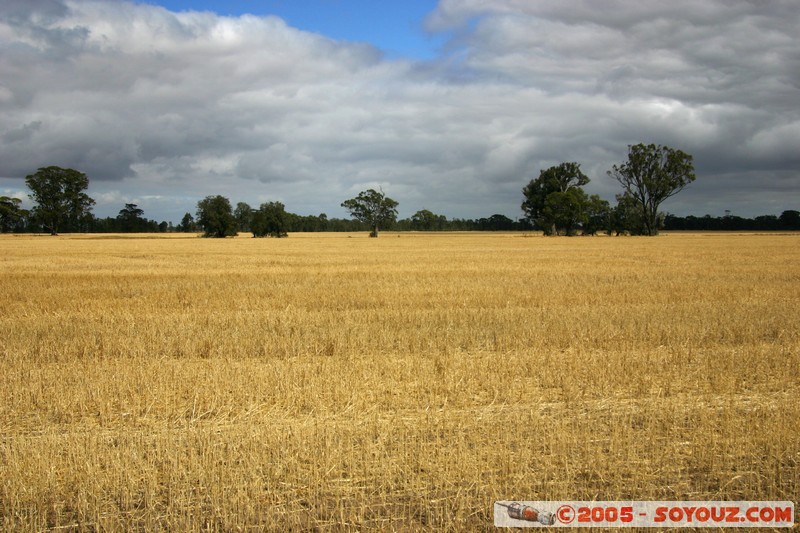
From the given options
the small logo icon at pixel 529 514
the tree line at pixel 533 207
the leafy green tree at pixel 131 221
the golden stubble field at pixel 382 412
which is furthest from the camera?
the leafy green tree at pixel 131 221

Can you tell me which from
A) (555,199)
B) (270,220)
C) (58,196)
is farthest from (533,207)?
(58,196)

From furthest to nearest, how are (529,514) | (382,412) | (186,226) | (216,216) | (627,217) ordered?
(186,226)
(627,217)
(216,216)
(382,412)
(529,514)

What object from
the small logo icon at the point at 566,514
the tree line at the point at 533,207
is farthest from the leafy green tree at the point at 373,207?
the small logo icon at the point at 566,514

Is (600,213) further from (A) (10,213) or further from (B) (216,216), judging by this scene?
(A) (10,213)

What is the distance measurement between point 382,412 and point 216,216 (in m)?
110

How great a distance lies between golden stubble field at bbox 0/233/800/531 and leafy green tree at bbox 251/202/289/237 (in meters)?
104

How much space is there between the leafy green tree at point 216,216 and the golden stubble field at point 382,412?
9949 centimetres

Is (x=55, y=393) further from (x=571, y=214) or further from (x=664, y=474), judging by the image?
(x=571, y=214)

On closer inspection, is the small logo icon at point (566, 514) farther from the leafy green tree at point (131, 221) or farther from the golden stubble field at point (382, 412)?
the leafy green tree at point (131, 221)

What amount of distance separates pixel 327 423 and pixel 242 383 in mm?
2342

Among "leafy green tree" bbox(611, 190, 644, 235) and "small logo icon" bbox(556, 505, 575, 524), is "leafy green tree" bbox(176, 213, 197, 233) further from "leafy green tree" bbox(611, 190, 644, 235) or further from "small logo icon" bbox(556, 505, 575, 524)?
"small logo icon" bbox(556, 505, 575, 524)

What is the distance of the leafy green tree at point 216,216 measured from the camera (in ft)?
370

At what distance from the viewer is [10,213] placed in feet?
436

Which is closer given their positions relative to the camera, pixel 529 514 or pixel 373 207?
pixel 529 514
